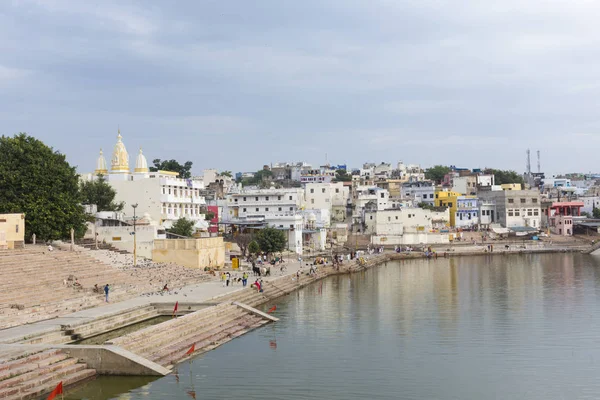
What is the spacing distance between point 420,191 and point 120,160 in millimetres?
43399

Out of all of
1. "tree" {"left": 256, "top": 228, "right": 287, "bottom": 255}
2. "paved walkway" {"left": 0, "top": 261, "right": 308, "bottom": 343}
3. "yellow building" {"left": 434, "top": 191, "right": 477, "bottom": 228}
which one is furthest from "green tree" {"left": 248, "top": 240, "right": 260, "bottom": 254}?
"yellow building" {"left": 434, "top": 191, "right": 477, "bottom": 228}

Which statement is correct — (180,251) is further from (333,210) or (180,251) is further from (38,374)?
(333,210)

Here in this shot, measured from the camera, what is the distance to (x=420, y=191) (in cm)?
8825

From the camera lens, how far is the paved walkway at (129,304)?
69.6 ft

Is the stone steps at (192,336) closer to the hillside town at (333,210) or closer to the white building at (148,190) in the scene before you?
the hillside town at (333,210)

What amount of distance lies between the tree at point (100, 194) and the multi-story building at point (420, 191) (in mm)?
42803

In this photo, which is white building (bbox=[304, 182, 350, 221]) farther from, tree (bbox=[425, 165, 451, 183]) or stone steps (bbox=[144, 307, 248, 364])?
stone steps (bbox=[144, 307, 248, 364])

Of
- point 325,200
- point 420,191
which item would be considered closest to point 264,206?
point 325,200

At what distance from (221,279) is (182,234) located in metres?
11.0

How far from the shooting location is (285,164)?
12031 centimetres

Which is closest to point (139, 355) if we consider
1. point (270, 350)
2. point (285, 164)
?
point (270, 350)

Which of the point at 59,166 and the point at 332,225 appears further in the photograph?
the point at 332,225

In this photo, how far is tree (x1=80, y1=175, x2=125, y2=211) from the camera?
5073 cm

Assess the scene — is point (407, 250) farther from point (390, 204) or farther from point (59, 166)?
point (59, 166)
